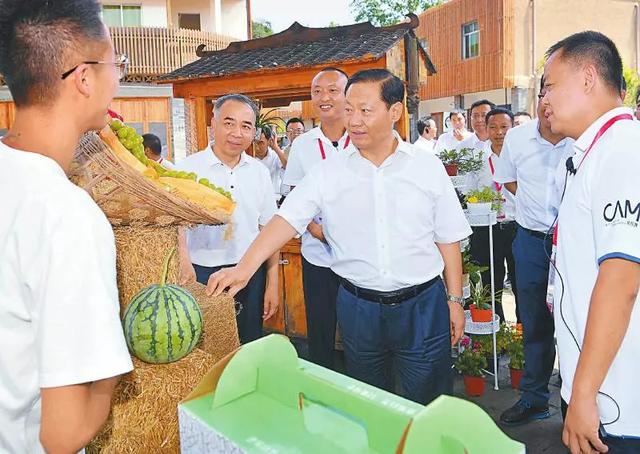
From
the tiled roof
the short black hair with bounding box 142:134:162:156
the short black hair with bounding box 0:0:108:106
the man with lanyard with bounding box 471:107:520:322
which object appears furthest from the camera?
the short black hair with bounding box 142:134:162:156

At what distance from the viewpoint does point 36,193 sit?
104 centimetres

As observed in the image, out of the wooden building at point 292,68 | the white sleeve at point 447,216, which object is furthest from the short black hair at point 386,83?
the wooden building at point 292,68

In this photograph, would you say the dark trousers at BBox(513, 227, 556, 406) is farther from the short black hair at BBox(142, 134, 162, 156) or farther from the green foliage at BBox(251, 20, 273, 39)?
the green foliage at BBox(251, 20, 273, 39)

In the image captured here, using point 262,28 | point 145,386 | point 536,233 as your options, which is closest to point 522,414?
point 536,233

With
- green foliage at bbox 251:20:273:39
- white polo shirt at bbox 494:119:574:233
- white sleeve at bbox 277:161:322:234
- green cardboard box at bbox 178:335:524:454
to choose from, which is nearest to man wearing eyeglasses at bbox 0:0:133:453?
green cardboard box at bbox 178:335:524:454

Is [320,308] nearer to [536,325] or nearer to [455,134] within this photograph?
[536,325]

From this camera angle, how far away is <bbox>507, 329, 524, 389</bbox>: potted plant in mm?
4664

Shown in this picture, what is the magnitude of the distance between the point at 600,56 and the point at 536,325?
257 cm

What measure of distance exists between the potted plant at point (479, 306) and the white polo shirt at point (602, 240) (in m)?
2.62

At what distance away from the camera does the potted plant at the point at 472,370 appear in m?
4.55

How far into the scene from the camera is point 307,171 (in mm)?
4480

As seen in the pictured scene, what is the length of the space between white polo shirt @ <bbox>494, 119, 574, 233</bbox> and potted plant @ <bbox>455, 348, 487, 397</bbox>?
3.57 feet

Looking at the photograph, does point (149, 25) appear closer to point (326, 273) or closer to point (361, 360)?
point (326, 273)

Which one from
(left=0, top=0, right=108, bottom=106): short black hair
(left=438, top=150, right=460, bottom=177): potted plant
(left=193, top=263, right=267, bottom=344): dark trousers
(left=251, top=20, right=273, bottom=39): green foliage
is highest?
(left=251, top=20, right=273, bottom=39): green foliage
